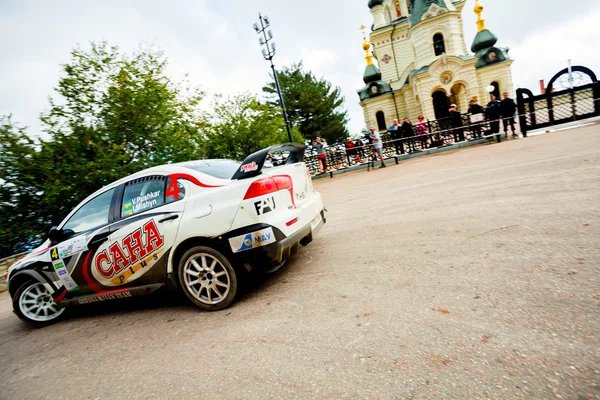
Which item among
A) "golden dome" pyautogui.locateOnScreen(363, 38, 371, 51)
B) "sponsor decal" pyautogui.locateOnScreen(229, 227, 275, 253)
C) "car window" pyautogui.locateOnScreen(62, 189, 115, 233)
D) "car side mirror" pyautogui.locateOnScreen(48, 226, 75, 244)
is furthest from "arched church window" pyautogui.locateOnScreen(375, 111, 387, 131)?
"car side mirror" pyautogui.locateOnScreen(48, 226, 75, 244)

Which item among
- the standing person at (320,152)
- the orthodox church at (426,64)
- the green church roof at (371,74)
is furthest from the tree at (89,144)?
the green church roof at (371,74)

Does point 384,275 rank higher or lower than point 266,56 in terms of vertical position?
lower

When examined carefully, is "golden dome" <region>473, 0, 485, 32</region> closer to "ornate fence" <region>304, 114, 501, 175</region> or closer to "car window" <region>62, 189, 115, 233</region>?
"ornate fence" <region>304, 114, 501, 175</region>

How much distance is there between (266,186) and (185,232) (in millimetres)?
1030

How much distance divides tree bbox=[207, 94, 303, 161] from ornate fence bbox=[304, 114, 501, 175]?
3.55 metres

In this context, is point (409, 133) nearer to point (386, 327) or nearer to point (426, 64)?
point (386, 327)

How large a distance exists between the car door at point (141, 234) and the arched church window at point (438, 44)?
3580 centimetres

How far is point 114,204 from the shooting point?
386 centimetres

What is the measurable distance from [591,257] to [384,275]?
5.85ft

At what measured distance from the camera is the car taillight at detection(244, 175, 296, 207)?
10.5 feet

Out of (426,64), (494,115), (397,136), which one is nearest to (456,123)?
(494,115)

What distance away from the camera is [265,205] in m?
3.24

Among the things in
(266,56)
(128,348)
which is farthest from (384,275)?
(266,56)

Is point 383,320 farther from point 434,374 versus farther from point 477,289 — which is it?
point 477,289
